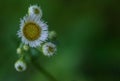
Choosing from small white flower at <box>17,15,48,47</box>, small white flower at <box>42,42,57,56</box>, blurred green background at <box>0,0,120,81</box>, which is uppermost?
blurred green background at <box>0,0,120,81</box>

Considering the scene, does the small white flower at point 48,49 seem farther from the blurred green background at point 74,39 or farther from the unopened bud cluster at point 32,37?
the blurred green background at point 74,39

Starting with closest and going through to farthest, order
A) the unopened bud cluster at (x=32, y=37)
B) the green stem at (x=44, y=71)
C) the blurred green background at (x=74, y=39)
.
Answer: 1. the unopened bud cluster at (x=32, y=37)
2. the green stem at (x=44, y=71)
3. the blurred green background at (x=74, y=39)

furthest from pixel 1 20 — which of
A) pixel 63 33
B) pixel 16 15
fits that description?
pixel 63 33

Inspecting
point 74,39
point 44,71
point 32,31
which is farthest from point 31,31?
point 74,39

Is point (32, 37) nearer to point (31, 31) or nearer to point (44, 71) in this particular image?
Answer: point (31, 31)

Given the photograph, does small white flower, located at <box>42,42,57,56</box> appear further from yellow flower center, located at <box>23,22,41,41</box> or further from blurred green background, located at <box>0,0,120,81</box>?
blurred green background, located at <box>0,0,120,81</box>

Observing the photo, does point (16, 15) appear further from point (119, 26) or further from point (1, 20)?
point (119, 26)

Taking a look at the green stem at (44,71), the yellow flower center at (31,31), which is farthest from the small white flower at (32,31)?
the green stem at (44,71)

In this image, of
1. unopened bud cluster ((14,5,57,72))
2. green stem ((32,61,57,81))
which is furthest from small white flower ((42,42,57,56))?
green stem ((32,61,57,81))
